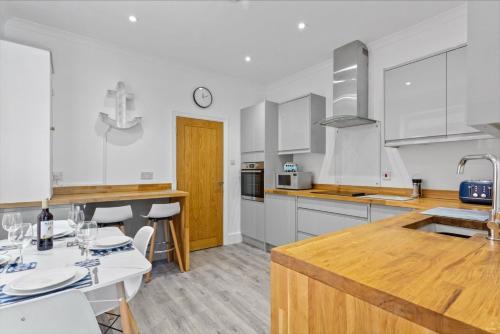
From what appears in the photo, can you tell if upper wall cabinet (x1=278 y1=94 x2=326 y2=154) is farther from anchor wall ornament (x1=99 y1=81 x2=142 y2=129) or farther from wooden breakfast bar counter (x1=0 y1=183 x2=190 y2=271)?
anchor wall ornament (x1=99 y1=81 x2=142 y2=129)

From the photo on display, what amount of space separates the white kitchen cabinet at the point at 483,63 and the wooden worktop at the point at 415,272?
50 cm

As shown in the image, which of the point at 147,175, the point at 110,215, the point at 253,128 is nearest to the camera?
the point at 110,215

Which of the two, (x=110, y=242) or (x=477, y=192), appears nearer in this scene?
(x=110, y=242)

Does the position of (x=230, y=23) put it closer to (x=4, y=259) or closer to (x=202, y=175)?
(x=202, y=175)

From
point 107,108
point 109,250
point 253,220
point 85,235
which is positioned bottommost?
point 253,220

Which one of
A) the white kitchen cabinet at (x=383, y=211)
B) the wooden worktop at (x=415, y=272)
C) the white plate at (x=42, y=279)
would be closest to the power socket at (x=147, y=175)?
the white plate at (x=42, y=279)

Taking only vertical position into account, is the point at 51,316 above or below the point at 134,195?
below

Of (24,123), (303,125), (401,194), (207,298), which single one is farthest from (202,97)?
(401,194)

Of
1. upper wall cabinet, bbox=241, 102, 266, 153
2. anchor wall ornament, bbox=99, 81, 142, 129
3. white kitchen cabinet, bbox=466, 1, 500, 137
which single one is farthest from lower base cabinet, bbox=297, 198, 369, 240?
anchor wall ornament, bbox=99, 81, 142, 129

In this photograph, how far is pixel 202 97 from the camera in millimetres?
3955

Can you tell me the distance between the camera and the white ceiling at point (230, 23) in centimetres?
242

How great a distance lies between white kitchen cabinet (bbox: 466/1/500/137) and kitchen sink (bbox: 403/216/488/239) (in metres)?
0.63

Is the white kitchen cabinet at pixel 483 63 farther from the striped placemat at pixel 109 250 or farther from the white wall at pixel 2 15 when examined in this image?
the white wall at pixel 2 15

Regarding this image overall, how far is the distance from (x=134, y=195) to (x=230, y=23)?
2.15 meters
